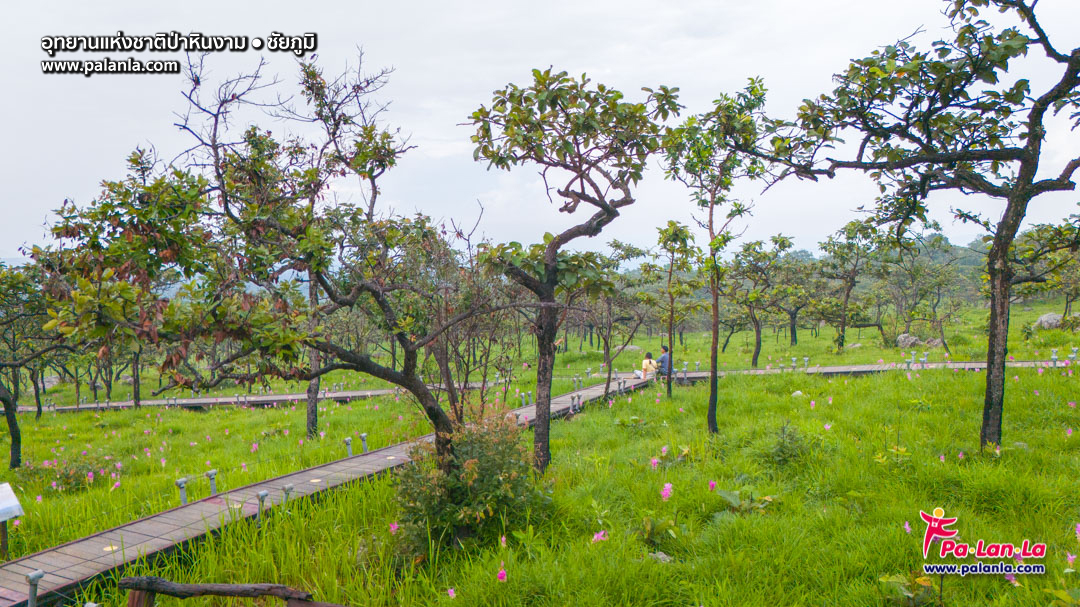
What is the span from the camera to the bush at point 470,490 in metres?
5.29

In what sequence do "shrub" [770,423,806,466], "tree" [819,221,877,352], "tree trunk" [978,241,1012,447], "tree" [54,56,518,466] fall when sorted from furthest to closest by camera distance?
"tree" [819,221,877,352] → "shrub" [770,423,806,466] → "tree trunk" [978,241,1012,447] → "tree" [54,56,518,466]

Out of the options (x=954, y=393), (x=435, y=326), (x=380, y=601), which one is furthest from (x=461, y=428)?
(x=954, y=393)

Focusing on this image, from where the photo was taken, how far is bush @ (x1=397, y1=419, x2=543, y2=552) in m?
5.29

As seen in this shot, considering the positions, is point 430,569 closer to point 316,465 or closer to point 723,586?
point 723,586

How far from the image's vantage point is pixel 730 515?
532 centimetres

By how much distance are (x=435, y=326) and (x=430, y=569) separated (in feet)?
12.8

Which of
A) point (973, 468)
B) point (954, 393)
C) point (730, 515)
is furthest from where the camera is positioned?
point (954, 393)

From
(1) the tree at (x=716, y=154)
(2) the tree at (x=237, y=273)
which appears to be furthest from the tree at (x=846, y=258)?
(2) the tree at (x=237, y=273)

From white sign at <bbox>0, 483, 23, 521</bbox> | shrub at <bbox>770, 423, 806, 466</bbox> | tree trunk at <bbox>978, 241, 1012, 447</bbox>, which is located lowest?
shrub at <bbox>770, 423, 806, 466</bbox>

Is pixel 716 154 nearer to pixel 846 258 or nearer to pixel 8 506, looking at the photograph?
pixel 8 506

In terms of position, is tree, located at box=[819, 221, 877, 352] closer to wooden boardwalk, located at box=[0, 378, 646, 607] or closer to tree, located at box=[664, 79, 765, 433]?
tree, located at box=[664, 79, 765, 433]

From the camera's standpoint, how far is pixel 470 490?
5.47 metres

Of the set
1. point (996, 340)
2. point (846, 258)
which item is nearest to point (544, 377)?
point (996, 340)

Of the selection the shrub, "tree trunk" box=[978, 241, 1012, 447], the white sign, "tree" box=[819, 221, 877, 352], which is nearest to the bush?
the shrub
